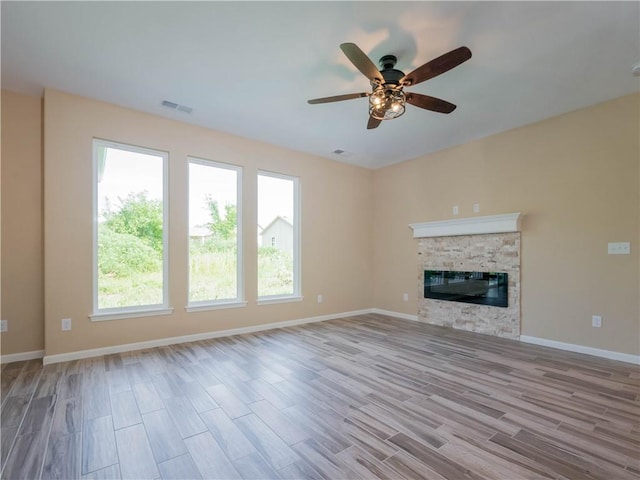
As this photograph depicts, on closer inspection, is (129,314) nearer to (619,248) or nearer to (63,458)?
(63,458)

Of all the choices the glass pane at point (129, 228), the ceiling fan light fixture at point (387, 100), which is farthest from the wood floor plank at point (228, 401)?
the ceiling fan light fixture at point (387, 100)

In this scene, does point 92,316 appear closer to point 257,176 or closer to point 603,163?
point 257,176

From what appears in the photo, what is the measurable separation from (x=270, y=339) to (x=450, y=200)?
3.56 meters

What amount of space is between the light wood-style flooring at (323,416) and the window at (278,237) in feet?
4.87

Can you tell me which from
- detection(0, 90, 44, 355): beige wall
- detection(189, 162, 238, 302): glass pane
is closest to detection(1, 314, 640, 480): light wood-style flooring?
detection(0, 90, 44, 355): beige wall

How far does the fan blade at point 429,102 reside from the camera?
274 centimetres

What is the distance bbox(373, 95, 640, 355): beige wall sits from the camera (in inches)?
133

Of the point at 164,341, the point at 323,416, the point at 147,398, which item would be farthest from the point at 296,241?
the point at 323,416

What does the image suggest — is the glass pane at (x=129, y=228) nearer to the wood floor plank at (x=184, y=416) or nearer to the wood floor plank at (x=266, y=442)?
the wood floor plank at (x=184, y=416)

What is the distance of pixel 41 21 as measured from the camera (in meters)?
2.34

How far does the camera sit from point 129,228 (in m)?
3.79

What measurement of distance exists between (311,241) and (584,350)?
393 centimetres

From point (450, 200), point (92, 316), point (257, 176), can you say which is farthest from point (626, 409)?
point (92, 316)

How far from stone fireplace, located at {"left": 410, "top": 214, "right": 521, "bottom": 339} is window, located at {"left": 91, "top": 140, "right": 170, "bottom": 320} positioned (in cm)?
404
